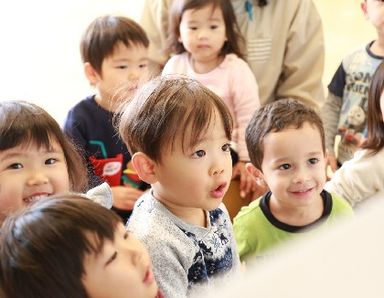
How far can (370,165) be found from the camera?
4.31ft

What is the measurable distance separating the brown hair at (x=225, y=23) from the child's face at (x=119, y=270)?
0.98 metres

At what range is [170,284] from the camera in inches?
33.2

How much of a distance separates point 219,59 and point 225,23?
0.38 ft

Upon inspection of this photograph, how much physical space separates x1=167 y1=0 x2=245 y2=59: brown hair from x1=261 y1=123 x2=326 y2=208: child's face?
0.57m

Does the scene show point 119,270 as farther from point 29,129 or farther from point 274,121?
point 274,121

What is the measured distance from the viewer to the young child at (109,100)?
4.49 ft

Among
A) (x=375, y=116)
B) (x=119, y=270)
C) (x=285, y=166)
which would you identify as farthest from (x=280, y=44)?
(x=119, y=270)

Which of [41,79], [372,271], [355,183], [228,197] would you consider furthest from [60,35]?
[372,271]

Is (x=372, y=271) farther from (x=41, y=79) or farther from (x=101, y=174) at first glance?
(x=41, y=79)

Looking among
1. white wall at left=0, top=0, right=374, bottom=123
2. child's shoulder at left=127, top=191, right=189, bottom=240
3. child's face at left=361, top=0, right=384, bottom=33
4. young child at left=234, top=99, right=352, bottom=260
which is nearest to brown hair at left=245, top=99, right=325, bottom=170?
young child at left=234, top=99, right=352, bottom=260

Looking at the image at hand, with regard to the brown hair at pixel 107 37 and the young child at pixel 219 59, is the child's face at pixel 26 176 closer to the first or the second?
the brown hair at pixel 107 37

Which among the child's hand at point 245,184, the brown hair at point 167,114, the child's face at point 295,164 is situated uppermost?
the brown hair at point 167,114

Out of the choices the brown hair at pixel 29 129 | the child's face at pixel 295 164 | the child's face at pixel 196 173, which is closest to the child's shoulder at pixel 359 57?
the child's face at pixel 295 164

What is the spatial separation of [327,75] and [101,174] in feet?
5.14
